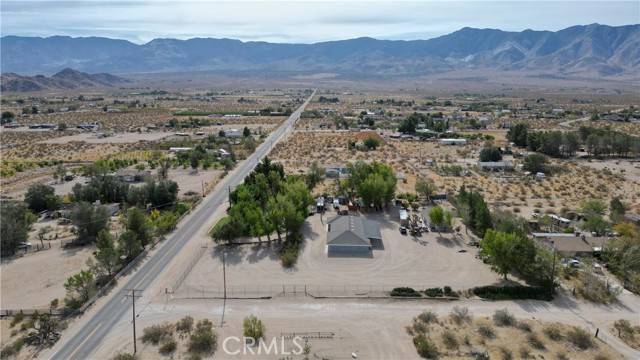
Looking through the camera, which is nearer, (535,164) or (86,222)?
(86,222)

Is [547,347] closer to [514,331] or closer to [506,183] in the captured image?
[514,331]

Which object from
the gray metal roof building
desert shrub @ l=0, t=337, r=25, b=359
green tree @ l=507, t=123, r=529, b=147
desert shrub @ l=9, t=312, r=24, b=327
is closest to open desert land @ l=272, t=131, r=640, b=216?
green tree @ l=507, t=123, r=529, b=147

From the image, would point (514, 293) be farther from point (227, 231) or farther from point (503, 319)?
point (227, 231)

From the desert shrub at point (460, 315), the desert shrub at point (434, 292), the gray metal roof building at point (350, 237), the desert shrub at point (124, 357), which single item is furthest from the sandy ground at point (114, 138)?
the desert shrub at point (460, 315)

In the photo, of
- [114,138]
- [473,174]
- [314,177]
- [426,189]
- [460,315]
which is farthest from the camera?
[114,138]

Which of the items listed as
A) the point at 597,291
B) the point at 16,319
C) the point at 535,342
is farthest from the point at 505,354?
the point at 16,319

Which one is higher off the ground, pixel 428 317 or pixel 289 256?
pixel 289 256

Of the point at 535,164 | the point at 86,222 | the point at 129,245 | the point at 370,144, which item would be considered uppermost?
the point at 370,144

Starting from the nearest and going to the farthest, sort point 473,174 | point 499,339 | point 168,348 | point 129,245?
1. point 168,348
2. point 499,339
3. point 129,245
4. point 473,174
